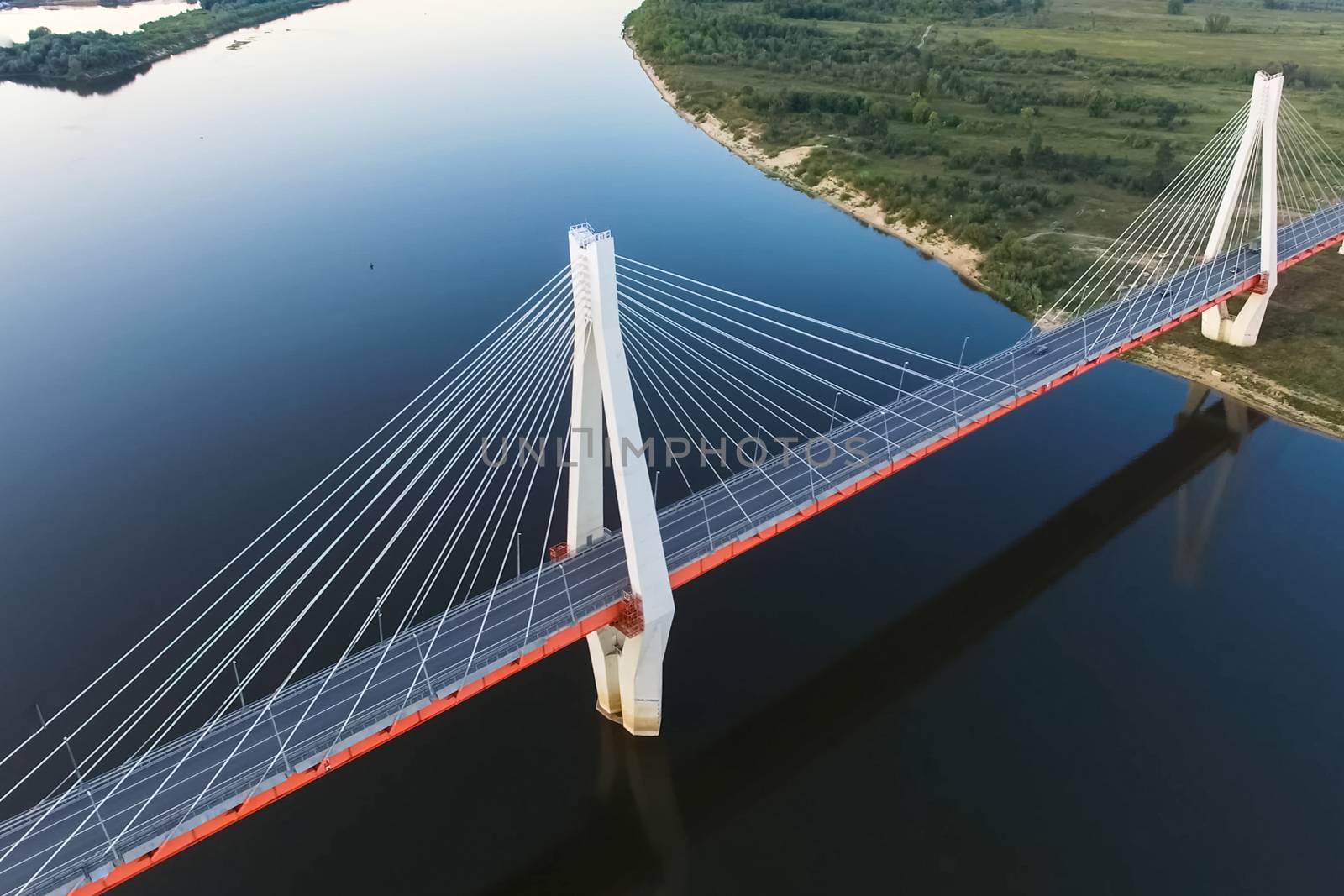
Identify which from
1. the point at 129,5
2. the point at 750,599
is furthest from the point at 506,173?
the point at 129,5

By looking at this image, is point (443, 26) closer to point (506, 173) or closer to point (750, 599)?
point (506, 173)

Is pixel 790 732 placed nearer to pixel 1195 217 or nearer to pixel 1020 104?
pixel 1195 217

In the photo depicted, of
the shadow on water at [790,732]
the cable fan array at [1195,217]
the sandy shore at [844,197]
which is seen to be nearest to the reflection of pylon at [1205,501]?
the shadow on water at [790,732]

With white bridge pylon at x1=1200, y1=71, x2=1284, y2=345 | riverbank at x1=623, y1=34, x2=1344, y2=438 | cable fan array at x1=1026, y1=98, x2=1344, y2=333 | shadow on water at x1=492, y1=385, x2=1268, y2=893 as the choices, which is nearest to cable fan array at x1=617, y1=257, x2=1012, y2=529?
shadow on water at x1=492, y1=385, x2=1268, y2=893

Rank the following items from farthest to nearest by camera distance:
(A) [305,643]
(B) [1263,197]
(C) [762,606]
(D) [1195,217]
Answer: (D) [1195,217] < (B) [1263,197] < (C) [762,606] < (A) [305,643]

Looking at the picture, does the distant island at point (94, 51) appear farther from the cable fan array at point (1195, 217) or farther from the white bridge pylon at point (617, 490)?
the white bridge pylon at point (617, 490)

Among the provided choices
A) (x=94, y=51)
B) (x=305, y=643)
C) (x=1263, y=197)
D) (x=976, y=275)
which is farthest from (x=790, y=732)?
(x=94, y=51)

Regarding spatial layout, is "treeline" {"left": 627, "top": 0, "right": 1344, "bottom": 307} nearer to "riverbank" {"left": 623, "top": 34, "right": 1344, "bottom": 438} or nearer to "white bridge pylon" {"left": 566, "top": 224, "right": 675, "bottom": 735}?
"riverbank" {"left": 623, "top": 34, "right": 1344, "bottom": 438}
